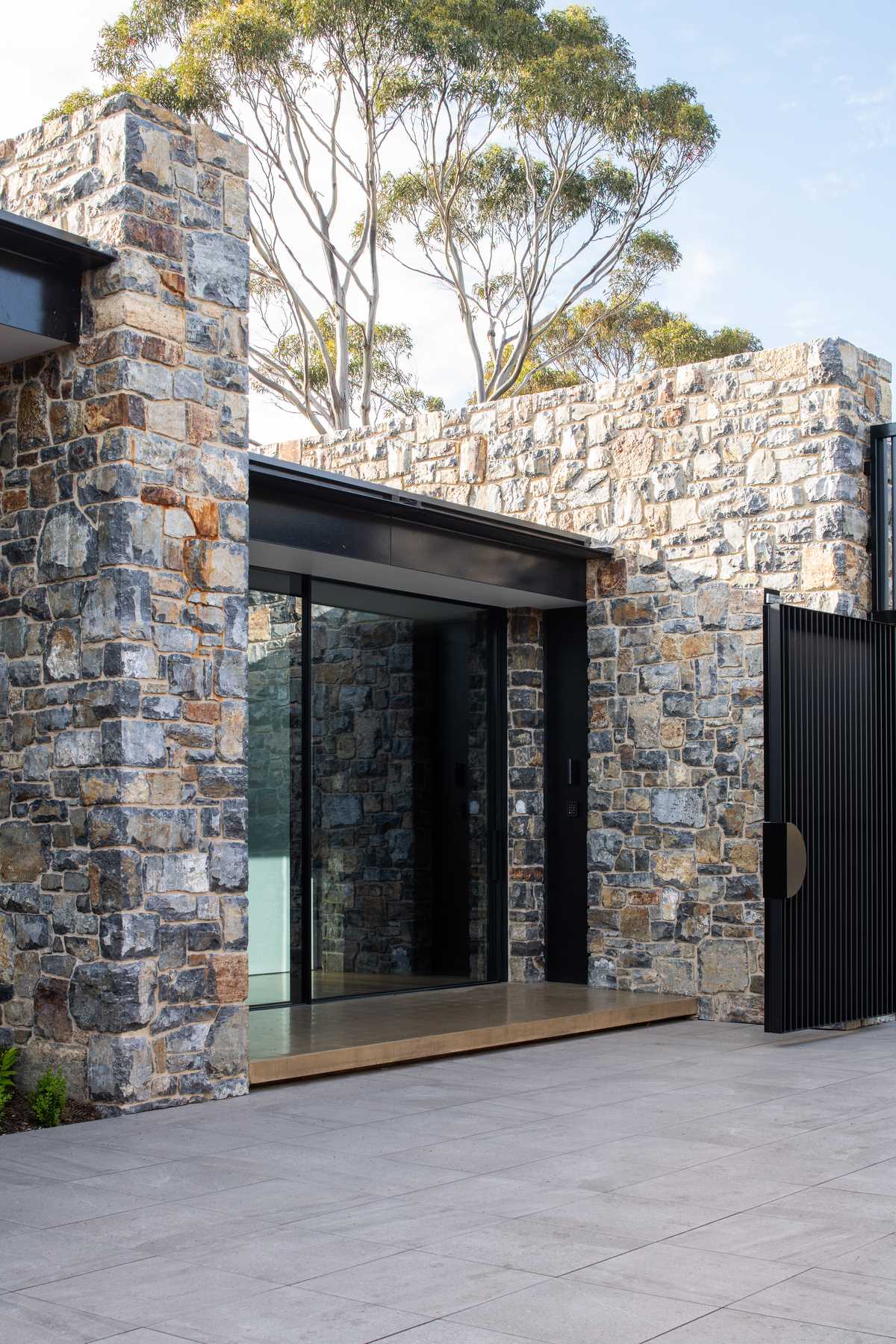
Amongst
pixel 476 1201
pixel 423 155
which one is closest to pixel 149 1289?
pixel 476 1201

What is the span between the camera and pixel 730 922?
9039 mm

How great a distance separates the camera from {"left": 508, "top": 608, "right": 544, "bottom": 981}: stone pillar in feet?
33.1

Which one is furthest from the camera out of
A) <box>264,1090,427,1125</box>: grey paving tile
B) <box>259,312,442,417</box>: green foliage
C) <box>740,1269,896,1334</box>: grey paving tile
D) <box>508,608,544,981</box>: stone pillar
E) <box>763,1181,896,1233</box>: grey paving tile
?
<box>259,312,442,417</box>: green foliage

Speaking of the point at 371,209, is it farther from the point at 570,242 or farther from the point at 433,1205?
the point at 433,1205

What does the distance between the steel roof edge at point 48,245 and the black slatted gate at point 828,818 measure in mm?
4260

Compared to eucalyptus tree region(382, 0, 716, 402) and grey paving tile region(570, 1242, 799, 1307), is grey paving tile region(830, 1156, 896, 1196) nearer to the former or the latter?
grey paving tile region(570, 1242, 799, 1307)

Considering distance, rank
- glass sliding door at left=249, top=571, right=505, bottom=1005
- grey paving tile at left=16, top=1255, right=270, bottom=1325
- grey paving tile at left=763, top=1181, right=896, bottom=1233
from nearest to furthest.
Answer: grey paving tile at left=16, top=1255, right=270, bottom=1325 → grey paving tile at left=763, top=1181, right=896, bottom=1233 → glass sliding door at left=249, top=571, right=505, bottom=1005

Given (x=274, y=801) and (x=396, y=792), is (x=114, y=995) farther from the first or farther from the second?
(x=396, y=792)

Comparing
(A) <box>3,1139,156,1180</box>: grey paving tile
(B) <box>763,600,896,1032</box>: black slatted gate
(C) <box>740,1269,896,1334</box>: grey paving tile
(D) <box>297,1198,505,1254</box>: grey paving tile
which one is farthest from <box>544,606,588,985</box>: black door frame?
(C) <box>740,1269,896,1334</box>: grey paving tile

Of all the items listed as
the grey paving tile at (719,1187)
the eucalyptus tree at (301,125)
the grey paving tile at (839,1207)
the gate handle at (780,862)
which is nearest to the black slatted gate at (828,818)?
the gate handle at (780,862)

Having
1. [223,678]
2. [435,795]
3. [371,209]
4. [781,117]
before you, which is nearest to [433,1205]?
[223,678]

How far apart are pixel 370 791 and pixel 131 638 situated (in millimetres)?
3304

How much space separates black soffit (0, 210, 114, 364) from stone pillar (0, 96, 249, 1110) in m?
0.09

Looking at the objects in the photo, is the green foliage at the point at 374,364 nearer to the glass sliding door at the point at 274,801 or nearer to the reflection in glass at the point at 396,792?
the reflection in glass at the point at 396,792
